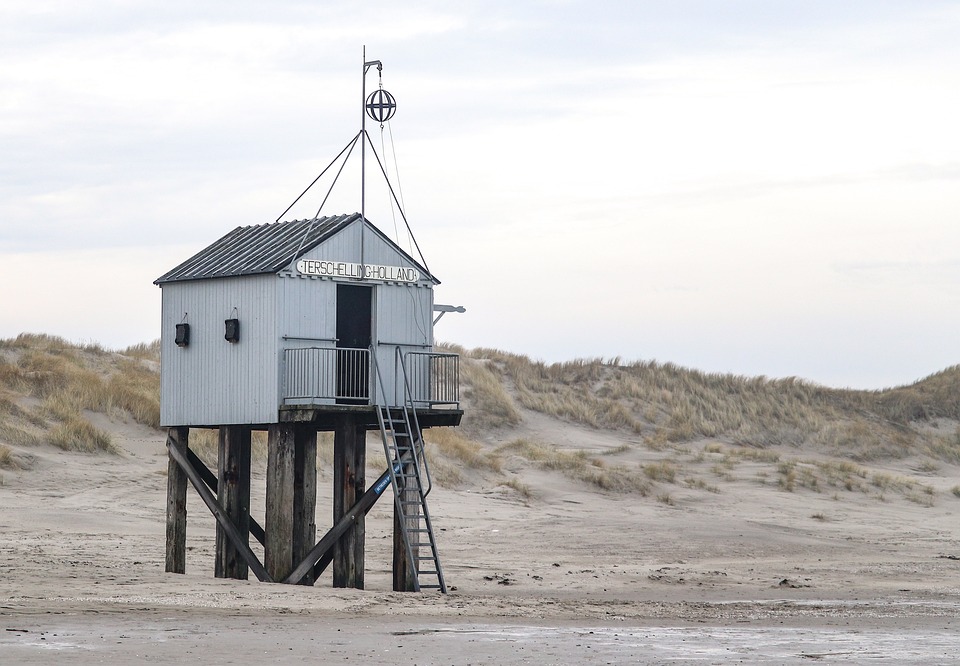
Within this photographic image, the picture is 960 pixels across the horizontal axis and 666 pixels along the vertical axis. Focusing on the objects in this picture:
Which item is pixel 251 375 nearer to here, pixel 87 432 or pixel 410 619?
pixel 410 619

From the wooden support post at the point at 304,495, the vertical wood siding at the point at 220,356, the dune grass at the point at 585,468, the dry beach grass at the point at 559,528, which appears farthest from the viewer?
the dune grass at the point at 585,468

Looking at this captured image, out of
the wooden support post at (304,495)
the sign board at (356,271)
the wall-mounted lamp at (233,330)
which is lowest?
the wooden support post at (304,495)

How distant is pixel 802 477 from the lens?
36969 mm

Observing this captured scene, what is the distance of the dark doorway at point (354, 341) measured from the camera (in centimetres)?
2116

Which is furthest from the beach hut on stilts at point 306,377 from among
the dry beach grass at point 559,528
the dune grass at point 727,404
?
the dune grass at point 727,404

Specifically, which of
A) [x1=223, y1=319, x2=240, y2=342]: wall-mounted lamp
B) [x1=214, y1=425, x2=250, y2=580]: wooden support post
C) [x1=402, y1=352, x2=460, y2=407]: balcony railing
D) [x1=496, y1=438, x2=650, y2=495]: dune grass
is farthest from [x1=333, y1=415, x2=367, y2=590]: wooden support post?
[x1=496, y1=438, x2=650, y2=495]: dune grass

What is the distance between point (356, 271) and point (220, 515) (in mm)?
4056

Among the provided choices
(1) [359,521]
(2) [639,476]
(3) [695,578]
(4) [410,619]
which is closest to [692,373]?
(2) [639,476]

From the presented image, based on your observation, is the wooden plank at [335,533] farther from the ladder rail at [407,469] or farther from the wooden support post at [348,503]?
the ladder rail at [407,469]

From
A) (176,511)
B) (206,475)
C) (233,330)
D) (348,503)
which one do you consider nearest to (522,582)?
(348,503)

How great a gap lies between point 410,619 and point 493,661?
10.6 ft

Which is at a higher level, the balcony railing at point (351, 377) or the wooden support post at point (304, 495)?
the balcony railing at point (351, 377)

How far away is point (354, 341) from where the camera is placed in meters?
21.7

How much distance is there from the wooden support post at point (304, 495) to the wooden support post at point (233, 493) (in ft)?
3.16
